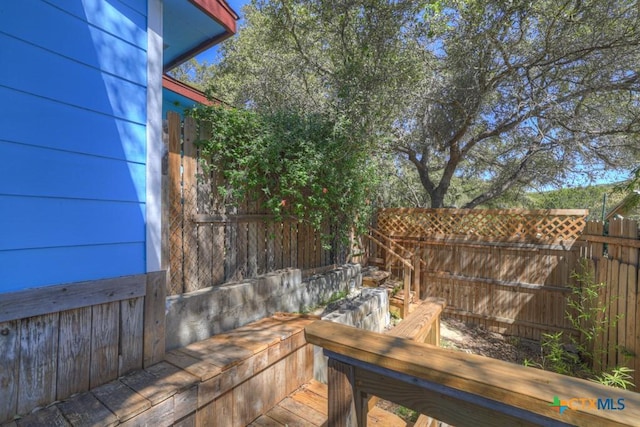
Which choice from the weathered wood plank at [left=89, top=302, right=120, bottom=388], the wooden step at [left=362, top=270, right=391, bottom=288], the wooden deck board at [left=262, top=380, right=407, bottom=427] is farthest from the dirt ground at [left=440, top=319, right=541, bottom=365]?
the weathered wood plank at [left=89, top=302, right=120, bottom=388]

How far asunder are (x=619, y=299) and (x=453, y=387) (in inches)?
147

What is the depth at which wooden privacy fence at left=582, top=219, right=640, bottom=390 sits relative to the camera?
2883mm

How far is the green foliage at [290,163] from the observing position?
9.38ft

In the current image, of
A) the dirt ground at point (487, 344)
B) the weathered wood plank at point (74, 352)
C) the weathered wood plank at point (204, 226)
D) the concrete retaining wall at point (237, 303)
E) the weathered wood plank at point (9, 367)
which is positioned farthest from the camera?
the dirt ground at point (487, 344)

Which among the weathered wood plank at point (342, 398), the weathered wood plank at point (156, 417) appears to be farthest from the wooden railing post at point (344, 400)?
the weathered wood plank at point (156, 417)

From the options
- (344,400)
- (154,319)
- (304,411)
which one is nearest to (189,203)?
(154,319)

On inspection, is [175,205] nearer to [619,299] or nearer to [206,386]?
[206,386]

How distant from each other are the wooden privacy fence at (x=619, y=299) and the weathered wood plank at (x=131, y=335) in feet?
14.3

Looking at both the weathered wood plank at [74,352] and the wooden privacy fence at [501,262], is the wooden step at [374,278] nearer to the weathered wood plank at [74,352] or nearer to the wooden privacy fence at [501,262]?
the wooden privacy fence at [501,262]

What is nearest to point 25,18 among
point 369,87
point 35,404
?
point 35,404

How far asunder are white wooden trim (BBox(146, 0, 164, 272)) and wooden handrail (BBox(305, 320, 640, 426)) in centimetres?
153

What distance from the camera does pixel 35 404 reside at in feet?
4.88

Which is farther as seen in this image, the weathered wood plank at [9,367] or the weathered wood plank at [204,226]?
the weathered wood plank at [204,226]

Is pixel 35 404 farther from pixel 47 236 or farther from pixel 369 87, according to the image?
pixel 369 87
